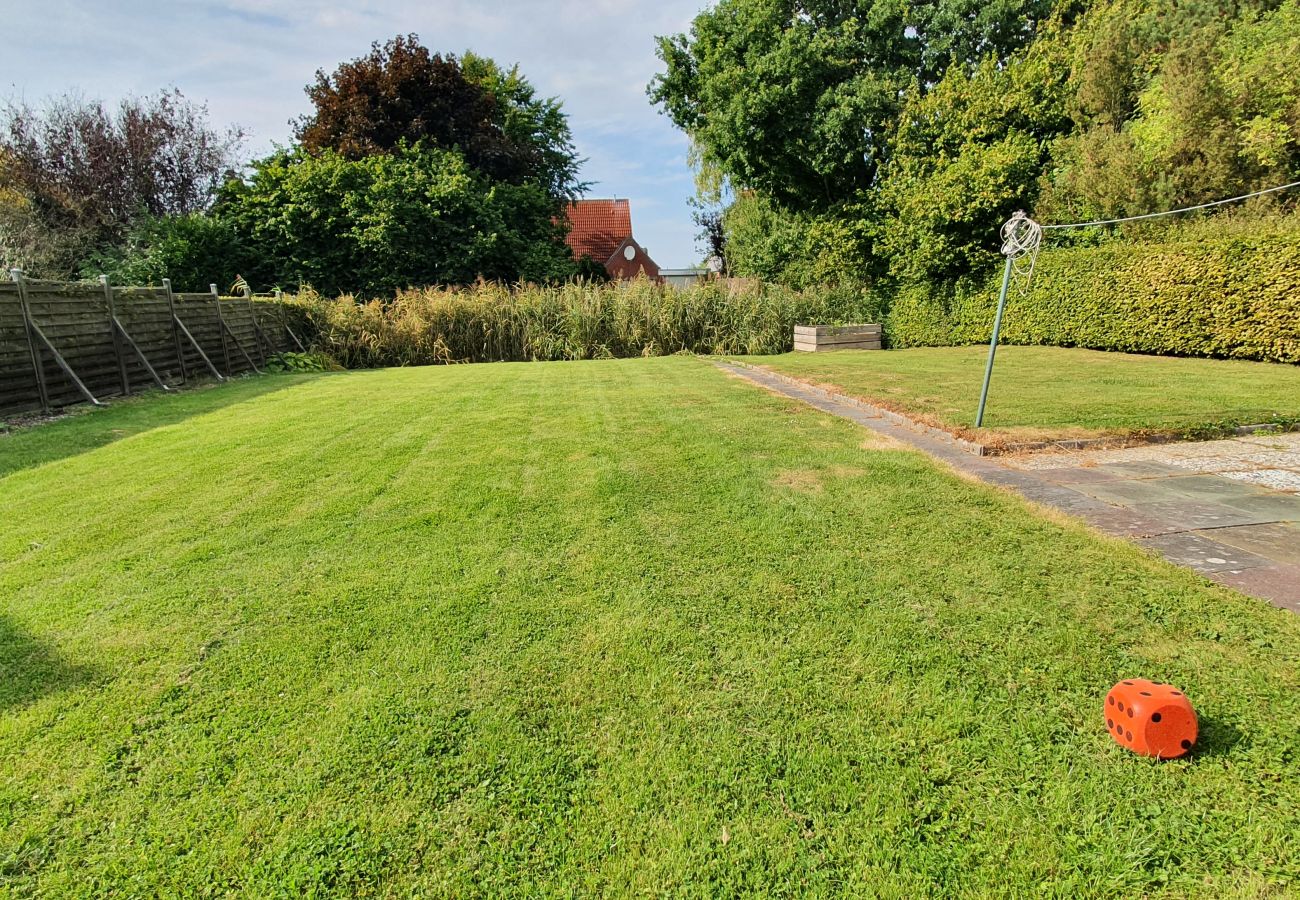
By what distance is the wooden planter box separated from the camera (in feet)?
44.1

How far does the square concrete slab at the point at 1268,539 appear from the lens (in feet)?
8.82

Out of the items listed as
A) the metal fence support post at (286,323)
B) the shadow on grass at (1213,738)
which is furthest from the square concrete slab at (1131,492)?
the metal fence support post at (286,323)

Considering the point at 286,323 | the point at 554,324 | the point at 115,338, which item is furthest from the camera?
the point at 554,324

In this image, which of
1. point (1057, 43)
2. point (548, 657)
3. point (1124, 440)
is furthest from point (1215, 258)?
point (548, 657)

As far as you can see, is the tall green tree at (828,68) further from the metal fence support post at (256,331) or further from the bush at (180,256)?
the bush at (180,256)

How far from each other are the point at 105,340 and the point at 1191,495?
11.4 meters

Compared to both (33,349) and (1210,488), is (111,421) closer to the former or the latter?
(33,349)

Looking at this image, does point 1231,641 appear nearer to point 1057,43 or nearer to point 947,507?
point 947,507

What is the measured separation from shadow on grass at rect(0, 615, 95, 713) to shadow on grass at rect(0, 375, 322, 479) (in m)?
3.25

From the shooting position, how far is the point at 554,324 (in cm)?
1342

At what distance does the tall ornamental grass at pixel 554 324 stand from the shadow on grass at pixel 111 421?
12.6ft

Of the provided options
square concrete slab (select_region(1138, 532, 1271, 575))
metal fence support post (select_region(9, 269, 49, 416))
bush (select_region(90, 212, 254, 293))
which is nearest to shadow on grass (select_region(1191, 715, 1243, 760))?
square concrete slab (select_region(1138, 532, 1271, 575))

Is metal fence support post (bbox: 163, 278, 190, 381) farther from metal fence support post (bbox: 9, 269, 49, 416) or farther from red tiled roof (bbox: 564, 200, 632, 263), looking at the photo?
red tiled roof (bbox: 564, 200, 632, 263)

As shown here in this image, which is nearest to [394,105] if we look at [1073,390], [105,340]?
[105,340]
